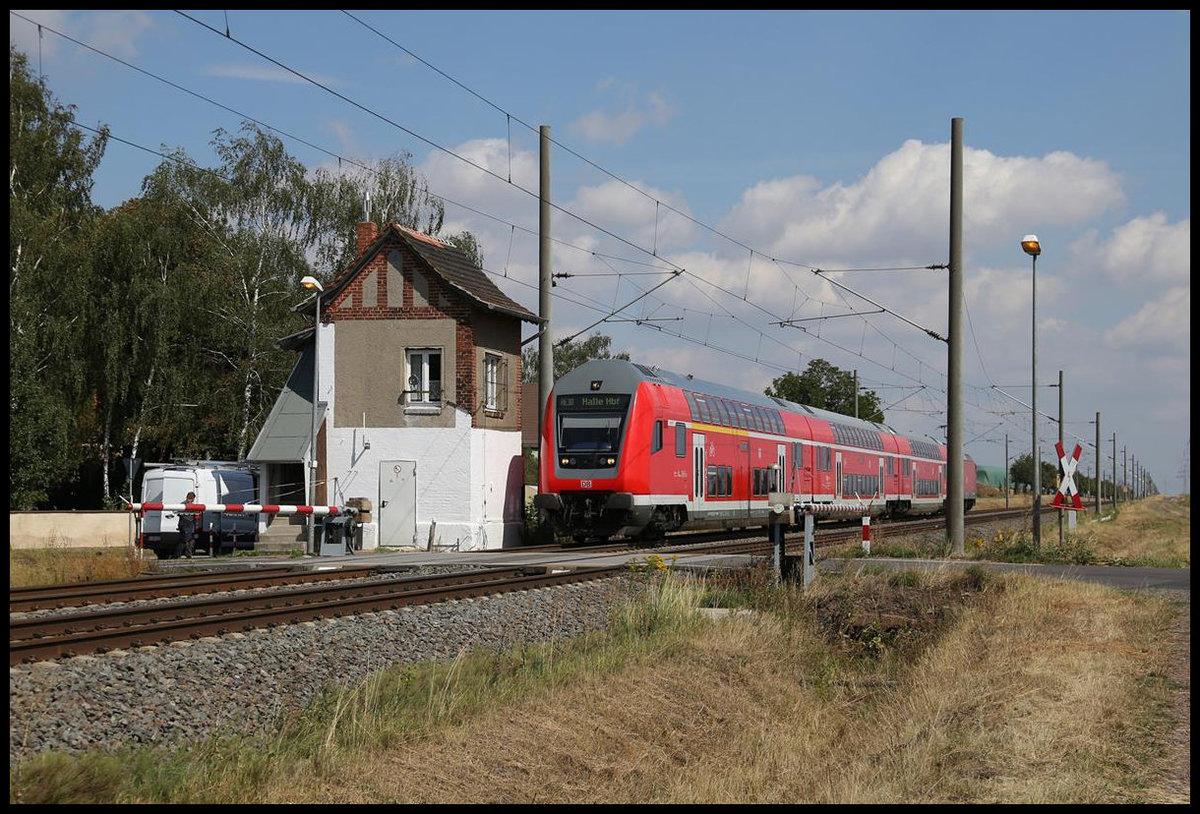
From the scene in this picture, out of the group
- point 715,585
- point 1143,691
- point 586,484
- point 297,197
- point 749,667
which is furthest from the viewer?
point 297,197

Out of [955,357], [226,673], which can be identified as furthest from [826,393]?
[226,673]

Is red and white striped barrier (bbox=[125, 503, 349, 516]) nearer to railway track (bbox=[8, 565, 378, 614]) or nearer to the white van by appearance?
the white van

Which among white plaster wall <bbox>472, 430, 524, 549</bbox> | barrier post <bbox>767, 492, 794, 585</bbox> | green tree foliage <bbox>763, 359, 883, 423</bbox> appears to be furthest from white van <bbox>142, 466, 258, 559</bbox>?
green tree foliage <bbox>763, 359, 883, 423</bbox>

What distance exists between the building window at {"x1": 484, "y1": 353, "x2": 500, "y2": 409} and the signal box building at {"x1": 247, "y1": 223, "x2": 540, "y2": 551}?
0.03 metres

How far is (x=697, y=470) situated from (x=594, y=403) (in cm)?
344

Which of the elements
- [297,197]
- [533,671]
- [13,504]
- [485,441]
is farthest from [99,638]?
[297,197]

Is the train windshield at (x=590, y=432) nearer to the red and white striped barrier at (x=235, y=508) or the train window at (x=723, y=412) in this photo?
the train window at (x=723, y=412)

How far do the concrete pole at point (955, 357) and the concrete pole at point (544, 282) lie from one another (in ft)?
31.7

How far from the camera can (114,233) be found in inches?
1719

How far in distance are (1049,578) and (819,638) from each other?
515 cm

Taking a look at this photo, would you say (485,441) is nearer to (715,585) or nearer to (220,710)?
(715,585)

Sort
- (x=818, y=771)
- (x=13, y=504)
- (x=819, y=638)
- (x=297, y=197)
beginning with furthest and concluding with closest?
(x=297, y=197), (x=13, y=504), (x=819, y=638), (x=818, y=771)

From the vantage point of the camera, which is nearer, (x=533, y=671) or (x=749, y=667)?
(x=533, y=671)

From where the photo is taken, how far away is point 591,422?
2875 cm
